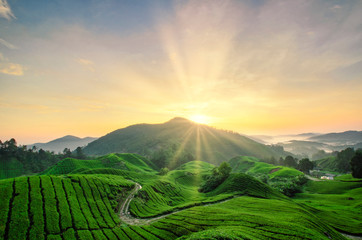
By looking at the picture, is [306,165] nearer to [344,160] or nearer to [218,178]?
[344,160]

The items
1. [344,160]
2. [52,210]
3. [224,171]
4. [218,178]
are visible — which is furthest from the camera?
[344,160]

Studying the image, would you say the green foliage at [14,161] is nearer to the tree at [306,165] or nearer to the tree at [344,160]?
the tree at [306,165]

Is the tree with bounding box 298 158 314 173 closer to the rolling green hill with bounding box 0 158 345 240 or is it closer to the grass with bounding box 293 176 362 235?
the grass with bounding box 293 176 362 235

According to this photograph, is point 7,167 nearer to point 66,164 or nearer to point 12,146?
point 12,146

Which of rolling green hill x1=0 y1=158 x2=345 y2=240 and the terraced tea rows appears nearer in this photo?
rolling green hill x1=0 y1=158 x2=345 y2=240

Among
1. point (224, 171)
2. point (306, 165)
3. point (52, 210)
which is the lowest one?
point (306, 165)

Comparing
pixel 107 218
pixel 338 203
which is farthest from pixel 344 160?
pixel 107 218

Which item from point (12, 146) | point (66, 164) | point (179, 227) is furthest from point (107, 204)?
point (12, 146)

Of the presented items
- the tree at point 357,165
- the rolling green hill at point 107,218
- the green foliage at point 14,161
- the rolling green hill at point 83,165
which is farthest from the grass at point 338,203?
the green foliage at point 14,161

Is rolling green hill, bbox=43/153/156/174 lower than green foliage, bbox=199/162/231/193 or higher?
lower

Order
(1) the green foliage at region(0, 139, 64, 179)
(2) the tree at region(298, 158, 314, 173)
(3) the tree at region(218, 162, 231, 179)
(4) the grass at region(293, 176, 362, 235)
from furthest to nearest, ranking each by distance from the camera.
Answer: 1. (1) the green foliage at region(0, 139, 64, 179)
2. (2) the tree at region(298, 158, 314, 173)
3. (3) the tree at region(218, 162, 231, 179)
4. (4) the grass at region(293, 176, 362, 235)

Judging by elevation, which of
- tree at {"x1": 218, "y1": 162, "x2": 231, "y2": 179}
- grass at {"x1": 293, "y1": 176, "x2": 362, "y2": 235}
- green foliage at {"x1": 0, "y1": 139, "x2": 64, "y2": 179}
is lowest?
green foliage at {"x1": 0, "y1": 139, "x2": 64, "y2": 179}

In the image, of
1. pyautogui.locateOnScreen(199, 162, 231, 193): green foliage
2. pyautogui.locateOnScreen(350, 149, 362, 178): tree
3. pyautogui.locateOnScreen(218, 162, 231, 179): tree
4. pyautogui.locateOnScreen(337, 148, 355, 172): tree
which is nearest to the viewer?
pyautogui.locateOnScreen(199, 162, 231, 193): green foliage

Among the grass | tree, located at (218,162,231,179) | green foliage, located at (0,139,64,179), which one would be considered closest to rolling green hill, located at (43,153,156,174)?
green foliage, located at (0,139,64,179)
